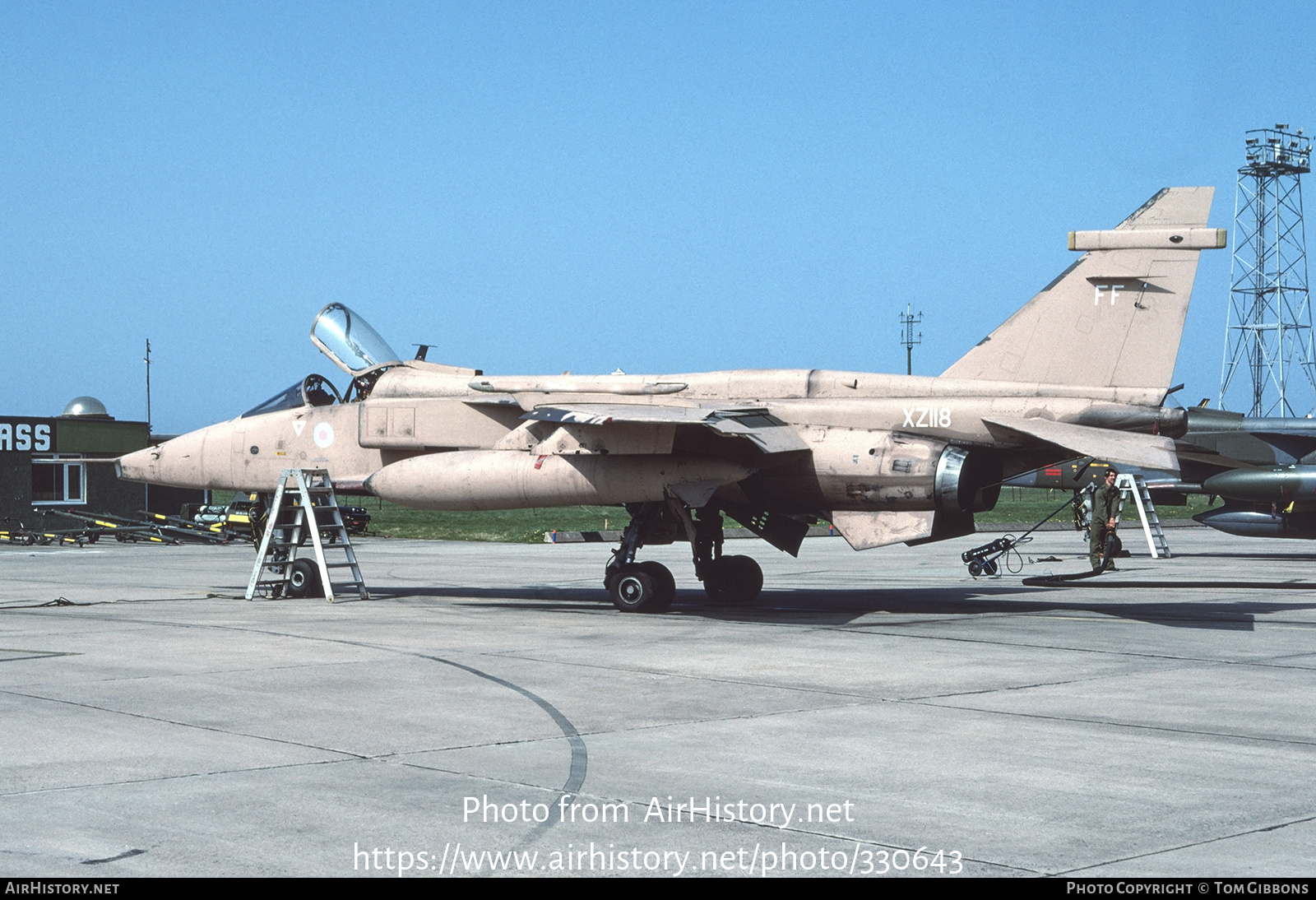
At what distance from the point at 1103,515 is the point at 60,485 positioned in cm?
3359

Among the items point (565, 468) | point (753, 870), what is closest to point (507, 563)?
point (565, 468)

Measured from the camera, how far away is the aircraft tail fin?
1425 centimetres

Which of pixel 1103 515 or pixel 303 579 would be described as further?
pixel 1103 515

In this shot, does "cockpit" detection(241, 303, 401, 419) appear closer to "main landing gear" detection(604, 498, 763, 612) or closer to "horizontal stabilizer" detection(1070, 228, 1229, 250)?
"main landing gear" detection(604, 498, 763, 612)

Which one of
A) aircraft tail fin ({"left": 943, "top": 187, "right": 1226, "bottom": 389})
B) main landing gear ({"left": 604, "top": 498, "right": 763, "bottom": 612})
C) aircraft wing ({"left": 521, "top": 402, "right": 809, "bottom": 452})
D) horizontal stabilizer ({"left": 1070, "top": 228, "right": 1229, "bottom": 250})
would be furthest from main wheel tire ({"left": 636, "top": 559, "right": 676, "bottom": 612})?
horizontal stabilizer ({"left": 1070, "top": 228, "right": 1229, "bottom": 250})

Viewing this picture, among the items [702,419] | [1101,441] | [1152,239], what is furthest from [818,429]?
[1152,239]

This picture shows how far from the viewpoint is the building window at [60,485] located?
4188 centimetres

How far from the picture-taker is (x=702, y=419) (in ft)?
46.0

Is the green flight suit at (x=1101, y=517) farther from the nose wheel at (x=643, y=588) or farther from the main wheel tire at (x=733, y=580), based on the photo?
the nose wheel at (x=643, y=588)

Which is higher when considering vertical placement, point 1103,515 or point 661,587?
point 1103,515

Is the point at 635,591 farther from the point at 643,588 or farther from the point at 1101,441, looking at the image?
the point at 1101,441

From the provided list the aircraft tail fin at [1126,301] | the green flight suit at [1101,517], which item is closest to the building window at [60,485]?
the green flight suit at [1101,517]

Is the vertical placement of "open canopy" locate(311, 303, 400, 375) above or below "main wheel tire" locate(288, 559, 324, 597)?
above

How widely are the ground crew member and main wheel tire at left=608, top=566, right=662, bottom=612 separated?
960 cm
